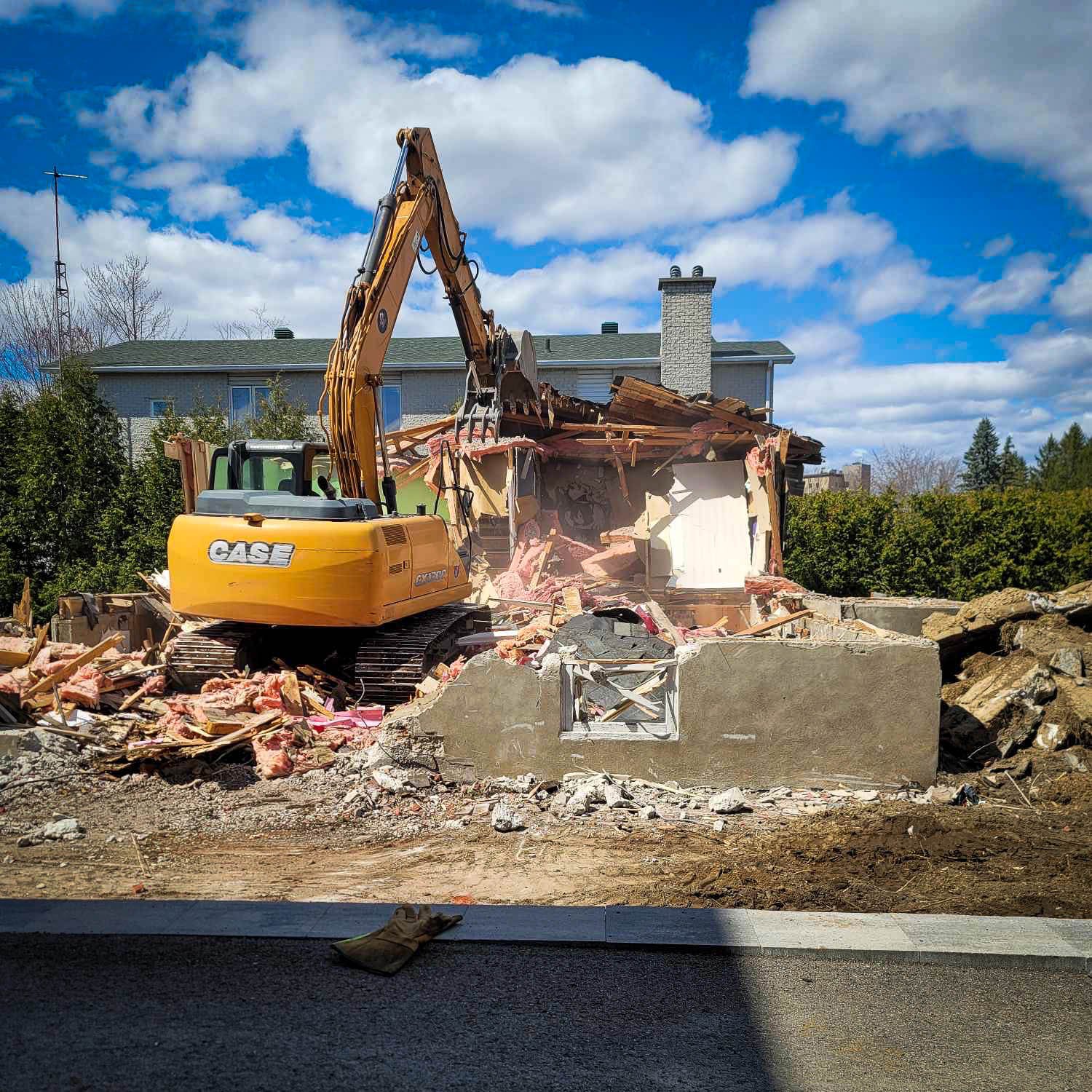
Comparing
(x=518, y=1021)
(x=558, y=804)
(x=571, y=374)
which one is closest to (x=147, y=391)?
(x=571, y=374)

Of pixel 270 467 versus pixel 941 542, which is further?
pixel 941 542

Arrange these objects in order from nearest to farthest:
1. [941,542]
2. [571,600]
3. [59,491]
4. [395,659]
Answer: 1. [395,659]
2. [571,600]
3. [941,542]
4. [59,491]

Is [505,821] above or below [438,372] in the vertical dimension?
below

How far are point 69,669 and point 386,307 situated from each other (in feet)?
16.2

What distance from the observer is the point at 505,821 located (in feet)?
19.4

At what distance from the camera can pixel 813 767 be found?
21.8 ft

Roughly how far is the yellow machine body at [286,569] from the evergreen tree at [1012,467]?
116 ft

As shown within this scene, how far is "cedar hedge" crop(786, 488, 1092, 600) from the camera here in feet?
53.1

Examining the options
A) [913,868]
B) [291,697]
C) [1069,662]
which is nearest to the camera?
[913,868]

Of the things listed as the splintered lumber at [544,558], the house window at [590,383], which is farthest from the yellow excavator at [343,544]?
the house window at [590,383]

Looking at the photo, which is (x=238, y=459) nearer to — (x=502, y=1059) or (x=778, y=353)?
(x=502, y=1059)

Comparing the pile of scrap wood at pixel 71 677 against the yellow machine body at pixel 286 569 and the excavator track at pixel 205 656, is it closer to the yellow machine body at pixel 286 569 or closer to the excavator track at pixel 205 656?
the excavator track at pixel 205 656

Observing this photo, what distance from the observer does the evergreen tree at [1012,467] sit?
37.8 m

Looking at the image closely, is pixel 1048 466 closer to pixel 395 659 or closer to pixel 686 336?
pixel 686 336
